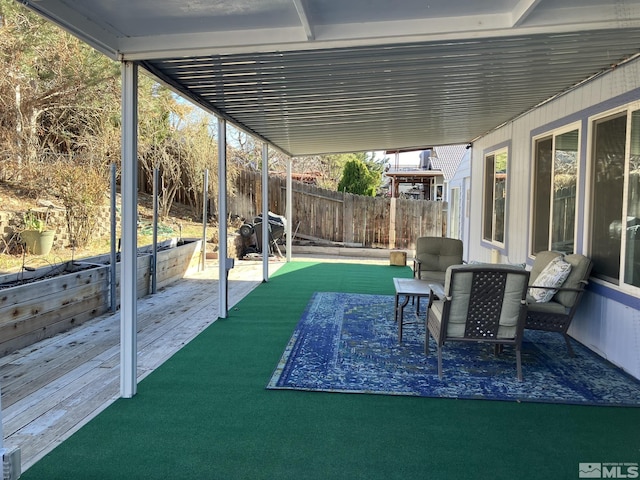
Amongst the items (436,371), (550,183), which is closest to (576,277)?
(436,371)

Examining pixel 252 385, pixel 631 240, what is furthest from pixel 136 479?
pixel 631 240

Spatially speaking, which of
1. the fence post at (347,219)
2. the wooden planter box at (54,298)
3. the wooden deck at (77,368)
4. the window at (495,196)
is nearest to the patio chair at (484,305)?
the wooden deck at (77,368)

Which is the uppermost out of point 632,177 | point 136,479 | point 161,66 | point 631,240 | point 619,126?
point 161,66

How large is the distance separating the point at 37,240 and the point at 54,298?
9.03ft

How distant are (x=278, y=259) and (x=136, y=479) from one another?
889 cm

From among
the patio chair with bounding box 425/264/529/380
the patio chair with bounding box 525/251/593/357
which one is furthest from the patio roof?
the patio chair with bounding box 525/251/593/357

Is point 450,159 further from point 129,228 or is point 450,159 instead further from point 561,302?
point 129,228

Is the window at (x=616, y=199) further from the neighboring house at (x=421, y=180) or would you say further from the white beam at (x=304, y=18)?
the neighboring house at (x=421, y=180)

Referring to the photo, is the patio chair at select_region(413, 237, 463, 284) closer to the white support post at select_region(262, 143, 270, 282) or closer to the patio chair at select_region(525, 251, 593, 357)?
the patio chair at select_region(525, 251, 593, 357)

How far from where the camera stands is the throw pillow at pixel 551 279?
4.37 metres

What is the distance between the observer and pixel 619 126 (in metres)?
4.20

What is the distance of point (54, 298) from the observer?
187 inches

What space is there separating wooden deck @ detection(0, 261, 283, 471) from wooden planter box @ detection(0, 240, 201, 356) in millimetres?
110

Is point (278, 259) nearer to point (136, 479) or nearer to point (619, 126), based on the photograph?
point (619, 126)
